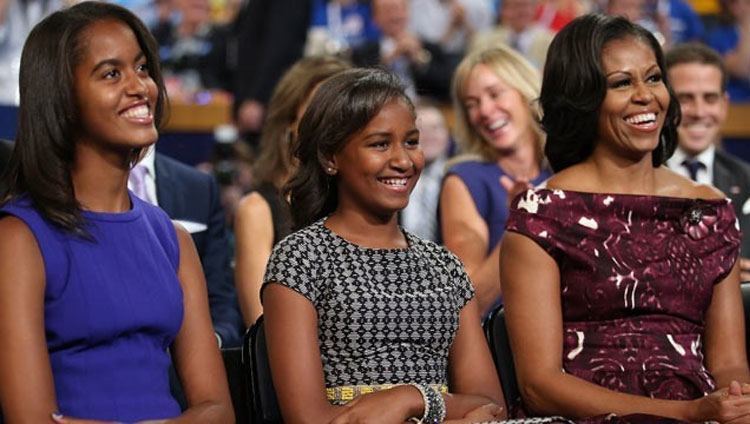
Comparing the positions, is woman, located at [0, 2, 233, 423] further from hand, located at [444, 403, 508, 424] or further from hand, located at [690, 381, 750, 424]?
hand, located at [690, 381, 750, 424]

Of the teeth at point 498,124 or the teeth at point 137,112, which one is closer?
the teeth at point 137,112

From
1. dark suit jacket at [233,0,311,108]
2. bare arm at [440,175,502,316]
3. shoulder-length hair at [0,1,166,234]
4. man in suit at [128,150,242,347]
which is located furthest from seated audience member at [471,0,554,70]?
shoulder-length hair at [0,1,166,234]

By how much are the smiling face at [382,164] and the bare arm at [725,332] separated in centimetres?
83

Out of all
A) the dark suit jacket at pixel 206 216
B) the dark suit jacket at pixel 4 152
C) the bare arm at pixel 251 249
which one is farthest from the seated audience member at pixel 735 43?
the dark suit jacket at pixel 4 152

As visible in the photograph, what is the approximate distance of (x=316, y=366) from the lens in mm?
3289

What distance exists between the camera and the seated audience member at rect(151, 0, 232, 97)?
352 inches

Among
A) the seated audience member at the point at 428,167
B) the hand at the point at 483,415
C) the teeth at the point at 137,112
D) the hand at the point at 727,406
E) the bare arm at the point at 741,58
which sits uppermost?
the teeth at the point at 137,112

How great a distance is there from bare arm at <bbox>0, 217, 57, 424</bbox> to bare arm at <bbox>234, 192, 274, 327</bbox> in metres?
1.55

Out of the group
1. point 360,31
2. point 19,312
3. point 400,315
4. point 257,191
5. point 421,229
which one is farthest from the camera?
point 360,31

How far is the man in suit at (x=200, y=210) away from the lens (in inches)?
172

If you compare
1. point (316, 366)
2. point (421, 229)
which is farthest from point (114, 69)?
point (421, 229)

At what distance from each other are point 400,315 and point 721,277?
87cm

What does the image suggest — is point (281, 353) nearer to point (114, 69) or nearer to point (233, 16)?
point (114, 69)

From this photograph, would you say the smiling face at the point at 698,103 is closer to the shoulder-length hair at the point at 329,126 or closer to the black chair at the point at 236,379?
the shoulder-length hair at the point at 329,126
